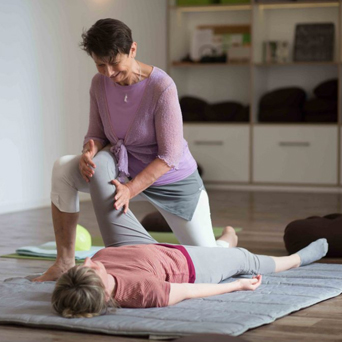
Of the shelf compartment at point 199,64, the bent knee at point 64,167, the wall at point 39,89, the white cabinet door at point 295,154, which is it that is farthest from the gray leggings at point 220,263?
the shelf compartment at point 199,64

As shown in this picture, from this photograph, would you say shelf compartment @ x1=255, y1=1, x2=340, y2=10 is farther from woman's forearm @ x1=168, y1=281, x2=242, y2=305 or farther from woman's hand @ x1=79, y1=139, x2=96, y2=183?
woman's forearm @ x1=168, y1=281, x2=242, y2=305

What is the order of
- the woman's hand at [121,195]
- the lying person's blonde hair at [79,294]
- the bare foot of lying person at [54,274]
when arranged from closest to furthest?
1. the lying person's blonde hair at [79,294]
2. the woman's hand at [121,195]
3. the bare foot of lying person at [54,274]

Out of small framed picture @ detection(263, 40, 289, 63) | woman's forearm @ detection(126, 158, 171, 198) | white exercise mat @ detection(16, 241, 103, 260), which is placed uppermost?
small framed picture @ detection(263, 40, 289, 63)

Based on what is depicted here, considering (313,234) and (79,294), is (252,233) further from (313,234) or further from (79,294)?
(79,294)

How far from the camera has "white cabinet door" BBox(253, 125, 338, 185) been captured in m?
6.14

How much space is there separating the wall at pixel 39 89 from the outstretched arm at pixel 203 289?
278cm

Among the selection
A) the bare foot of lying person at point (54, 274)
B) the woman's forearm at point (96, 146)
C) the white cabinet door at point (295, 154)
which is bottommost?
the white cabinet door at point (295, 154)

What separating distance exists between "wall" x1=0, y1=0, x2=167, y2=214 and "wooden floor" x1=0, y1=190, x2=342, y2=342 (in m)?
0.30

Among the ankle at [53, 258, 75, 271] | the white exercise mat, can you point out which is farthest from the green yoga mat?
the ankle at [53, 258, 75, 271]

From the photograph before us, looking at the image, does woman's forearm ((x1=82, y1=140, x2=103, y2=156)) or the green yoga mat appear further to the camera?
the green yoga mat

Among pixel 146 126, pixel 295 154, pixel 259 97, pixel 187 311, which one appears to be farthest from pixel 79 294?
pixel 259 97

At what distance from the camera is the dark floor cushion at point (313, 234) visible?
9.89 feet

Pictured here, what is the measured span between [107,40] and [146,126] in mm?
340

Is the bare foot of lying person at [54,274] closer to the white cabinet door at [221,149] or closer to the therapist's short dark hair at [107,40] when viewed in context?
the therapist's short dark hair at [107,40]
